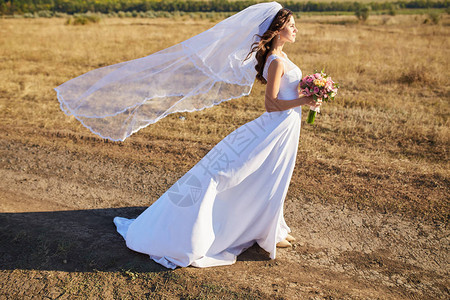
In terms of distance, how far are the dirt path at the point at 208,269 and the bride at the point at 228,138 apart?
265 millimetres

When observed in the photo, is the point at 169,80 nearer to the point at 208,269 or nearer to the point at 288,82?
the point at 288,82

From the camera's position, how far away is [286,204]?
5324 millimetres

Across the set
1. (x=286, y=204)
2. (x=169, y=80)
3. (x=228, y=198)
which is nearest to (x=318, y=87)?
(x=228, y=198)

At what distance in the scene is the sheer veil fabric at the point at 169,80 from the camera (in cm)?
400

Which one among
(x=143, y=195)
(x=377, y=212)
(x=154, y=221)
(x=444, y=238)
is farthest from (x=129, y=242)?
(x=444, y=238)

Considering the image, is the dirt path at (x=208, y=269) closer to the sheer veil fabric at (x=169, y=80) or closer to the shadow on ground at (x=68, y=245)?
the shadow on ground at (x=68, y=245)

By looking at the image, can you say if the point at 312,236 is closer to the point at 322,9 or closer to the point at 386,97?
the point at 386,97

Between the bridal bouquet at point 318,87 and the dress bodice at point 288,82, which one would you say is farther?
the dress bodice at point 288,82

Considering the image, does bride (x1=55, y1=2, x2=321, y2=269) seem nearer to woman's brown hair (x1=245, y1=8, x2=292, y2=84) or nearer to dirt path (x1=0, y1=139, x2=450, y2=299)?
woman's brown hair (x1=245, y1=8, x2=292, y2=84)

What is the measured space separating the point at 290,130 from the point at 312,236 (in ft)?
4.80

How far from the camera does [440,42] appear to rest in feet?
61.0

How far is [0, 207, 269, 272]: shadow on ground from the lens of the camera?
3.87 m

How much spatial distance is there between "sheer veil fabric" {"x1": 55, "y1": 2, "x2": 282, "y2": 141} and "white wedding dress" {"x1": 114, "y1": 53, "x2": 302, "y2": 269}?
1.42 ft

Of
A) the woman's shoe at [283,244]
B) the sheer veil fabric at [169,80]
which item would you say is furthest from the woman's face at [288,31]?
the woman's shoe at [283,244]
